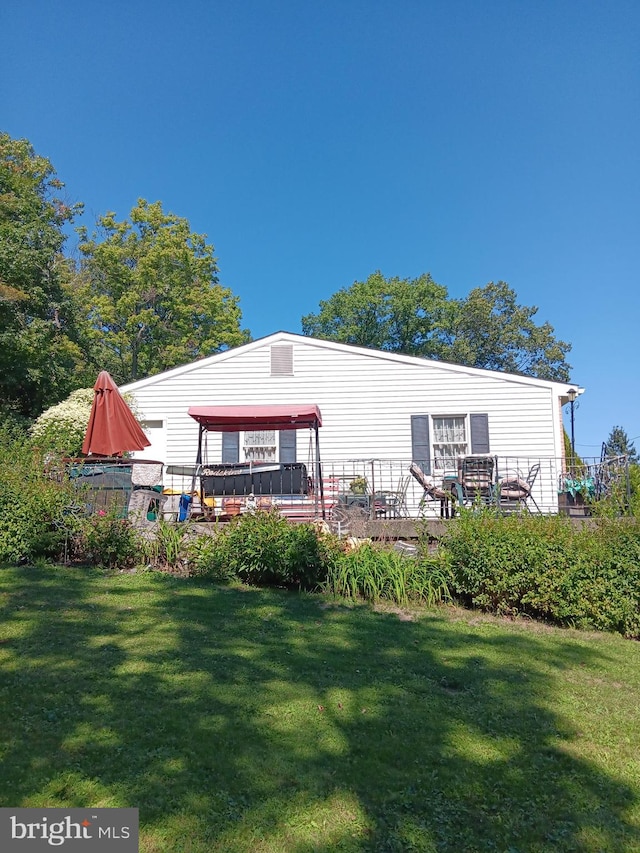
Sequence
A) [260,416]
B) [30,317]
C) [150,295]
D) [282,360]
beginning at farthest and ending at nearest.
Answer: [150,295]
[30,317]
[282,360]
[260,416]

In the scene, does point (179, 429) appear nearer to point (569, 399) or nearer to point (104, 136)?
point (569, 399)

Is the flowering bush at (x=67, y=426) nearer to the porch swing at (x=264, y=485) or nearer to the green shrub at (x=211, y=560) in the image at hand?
the porch swing at (x=264, y=485)

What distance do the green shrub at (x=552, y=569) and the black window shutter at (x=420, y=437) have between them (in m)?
7.27

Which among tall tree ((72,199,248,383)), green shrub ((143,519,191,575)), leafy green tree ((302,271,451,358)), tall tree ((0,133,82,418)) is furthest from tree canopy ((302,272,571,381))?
green shrub ((143,519,191,575))

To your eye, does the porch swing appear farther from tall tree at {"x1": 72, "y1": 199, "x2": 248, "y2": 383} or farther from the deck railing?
tall tree at {"x1": 72, "y1": 199, "x2": 248, "y2": 383}

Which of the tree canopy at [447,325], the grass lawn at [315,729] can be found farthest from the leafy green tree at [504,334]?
the grass lawn at [315,729]

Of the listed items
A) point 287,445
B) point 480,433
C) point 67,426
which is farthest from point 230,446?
point 480,433

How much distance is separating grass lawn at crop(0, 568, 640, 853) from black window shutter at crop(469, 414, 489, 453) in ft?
27.3

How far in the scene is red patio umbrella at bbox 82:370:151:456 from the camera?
370 inches

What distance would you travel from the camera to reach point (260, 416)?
1115 centimetres

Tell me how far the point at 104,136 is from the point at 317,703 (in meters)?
21.1

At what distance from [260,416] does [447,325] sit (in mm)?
27758

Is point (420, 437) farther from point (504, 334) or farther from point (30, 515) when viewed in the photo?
point (504, 334)

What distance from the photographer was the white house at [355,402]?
13688 millimetres
